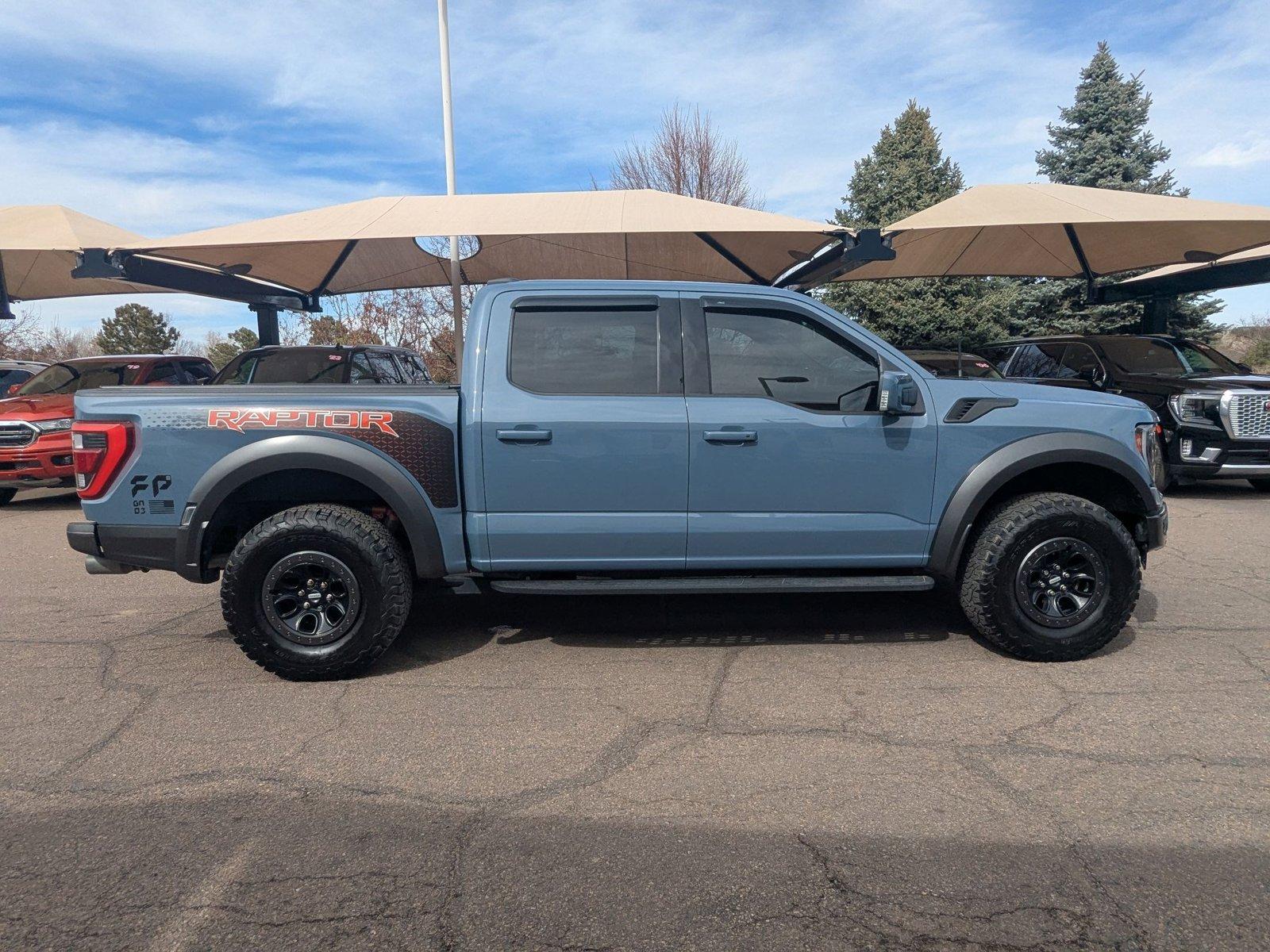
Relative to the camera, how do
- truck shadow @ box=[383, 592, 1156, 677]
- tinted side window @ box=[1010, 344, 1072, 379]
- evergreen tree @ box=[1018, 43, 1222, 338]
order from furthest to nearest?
evergreen tree @ box=[1018, 43, 1222, 338]
tinted side window @ box=[1010, 344, 1072, 379]
truck shadow @ box=[383, 592, 1156, 677]

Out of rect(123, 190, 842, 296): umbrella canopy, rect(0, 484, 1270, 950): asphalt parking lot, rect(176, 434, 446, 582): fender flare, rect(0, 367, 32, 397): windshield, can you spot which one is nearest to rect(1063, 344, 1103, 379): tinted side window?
rect(123, 190, 842, 296): umbrella canopy

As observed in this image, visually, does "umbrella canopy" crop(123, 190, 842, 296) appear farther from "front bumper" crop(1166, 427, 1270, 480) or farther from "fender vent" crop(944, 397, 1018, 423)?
"fender vent" crop(944, 397, 1018, 423)

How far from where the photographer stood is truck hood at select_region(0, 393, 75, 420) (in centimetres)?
896

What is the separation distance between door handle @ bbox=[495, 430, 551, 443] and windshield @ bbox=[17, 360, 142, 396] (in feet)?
26.9

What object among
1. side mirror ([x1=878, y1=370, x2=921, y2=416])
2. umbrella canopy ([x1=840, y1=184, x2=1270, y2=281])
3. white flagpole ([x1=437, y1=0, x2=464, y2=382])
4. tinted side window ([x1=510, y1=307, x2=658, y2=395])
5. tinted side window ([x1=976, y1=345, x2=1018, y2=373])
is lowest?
side mirror ([x1=878, y1=370, x2=921, y2=416])

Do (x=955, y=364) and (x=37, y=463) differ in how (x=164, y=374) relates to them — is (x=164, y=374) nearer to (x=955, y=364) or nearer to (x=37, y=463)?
(x=37, y=463)

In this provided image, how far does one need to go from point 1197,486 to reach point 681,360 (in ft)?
30.5

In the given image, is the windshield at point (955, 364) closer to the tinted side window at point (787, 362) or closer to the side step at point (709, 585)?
the tinted side window at point (787, 362)

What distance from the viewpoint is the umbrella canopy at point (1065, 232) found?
32.4ft

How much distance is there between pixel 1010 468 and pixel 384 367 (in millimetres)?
7451

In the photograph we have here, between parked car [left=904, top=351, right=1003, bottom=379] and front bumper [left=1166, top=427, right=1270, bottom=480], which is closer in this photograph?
front bumper [left=1166, top=427, right=1270, bottom=480]

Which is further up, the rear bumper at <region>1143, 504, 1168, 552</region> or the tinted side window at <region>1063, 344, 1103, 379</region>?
the tinted side window at <region>1063, 344, 1103, 379</region>

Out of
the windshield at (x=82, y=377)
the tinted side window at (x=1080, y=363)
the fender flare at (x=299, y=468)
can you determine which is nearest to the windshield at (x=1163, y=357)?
the tinted side window at (x=1080, y=363)

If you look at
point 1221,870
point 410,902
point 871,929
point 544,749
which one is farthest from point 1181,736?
point 410,902
